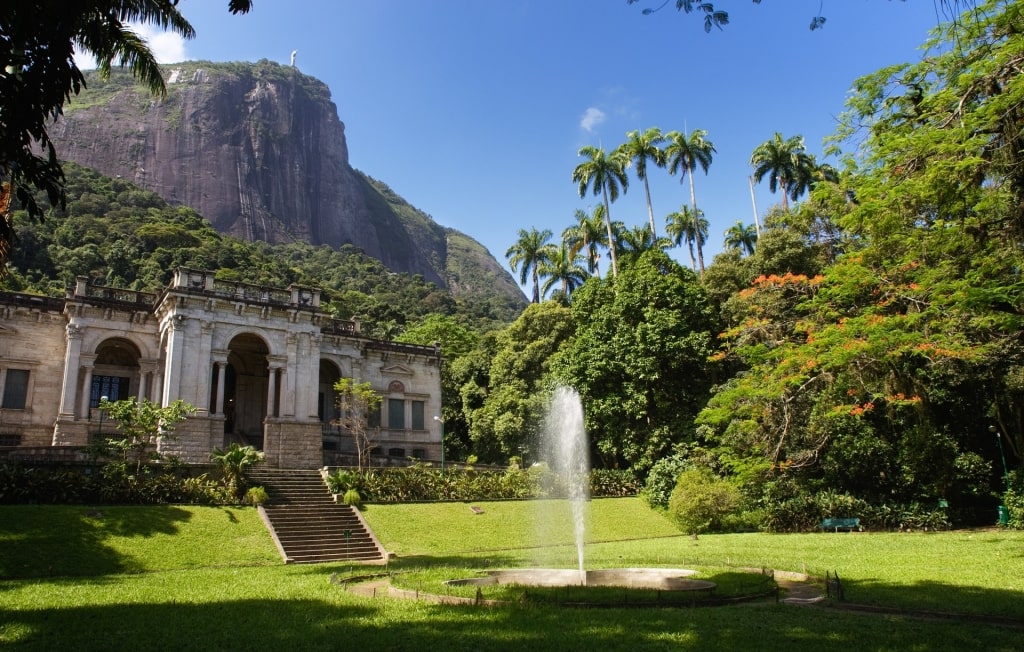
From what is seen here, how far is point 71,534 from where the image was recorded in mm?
16344

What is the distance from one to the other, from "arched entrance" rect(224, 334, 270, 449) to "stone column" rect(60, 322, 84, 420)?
6.72 metres

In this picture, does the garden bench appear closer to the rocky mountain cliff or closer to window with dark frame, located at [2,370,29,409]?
window with dark frame, located at [2,370,29,409]

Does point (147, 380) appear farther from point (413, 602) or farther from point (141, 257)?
point (141, 257)

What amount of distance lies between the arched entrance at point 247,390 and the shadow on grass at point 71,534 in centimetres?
1453

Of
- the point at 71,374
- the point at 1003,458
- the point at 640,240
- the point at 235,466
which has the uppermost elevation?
the point at 640,240

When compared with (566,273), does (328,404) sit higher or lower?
lower

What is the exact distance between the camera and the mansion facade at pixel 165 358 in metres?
27.1

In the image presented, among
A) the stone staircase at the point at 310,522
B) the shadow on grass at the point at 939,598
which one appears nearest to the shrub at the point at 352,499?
the stone staircase at the point at 310,522

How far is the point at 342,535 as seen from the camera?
66.6 feet

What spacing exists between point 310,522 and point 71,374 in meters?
14.7

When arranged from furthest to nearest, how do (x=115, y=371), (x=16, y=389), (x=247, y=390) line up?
(x=247, y=390)
(x=115, y=371)
(x=16, y=389)

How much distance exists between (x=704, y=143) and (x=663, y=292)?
65.1 ft

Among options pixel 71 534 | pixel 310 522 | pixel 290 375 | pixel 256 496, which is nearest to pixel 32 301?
pixel 290 375

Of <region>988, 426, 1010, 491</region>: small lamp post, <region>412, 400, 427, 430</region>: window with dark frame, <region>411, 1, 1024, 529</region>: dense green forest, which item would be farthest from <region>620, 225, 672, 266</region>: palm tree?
<region>988, 426, 1010, 491</region>: small lamp post
